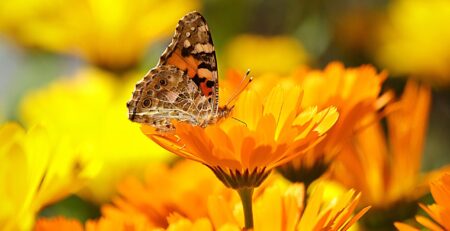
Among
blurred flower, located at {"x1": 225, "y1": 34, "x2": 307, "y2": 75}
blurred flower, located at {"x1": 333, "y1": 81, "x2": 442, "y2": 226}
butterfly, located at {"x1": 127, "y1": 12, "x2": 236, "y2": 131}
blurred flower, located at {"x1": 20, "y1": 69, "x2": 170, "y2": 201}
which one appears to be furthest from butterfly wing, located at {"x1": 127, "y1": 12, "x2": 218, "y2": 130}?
blurred flower, located at {"x1": 225, "y1": 34, "x2": 307, "y2": 75}

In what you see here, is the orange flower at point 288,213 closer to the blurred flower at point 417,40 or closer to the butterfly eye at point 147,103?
the butterfly eye at point 147,103

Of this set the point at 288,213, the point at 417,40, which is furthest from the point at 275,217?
the point at 417,40

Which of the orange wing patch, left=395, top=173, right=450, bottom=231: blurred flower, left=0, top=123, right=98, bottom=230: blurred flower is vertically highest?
left=395, top=173, right=450, bottom=231: blurred flower

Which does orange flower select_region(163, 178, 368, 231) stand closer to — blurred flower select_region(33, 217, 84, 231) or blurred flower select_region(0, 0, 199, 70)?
blurred flower select_region(33, 217, 84, 231)

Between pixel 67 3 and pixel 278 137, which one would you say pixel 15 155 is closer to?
pixel 278 137

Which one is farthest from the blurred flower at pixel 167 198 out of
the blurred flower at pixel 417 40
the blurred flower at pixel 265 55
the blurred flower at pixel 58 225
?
the blurred flower at pixel 265 55

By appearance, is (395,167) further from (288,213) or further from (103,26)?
(103,26)

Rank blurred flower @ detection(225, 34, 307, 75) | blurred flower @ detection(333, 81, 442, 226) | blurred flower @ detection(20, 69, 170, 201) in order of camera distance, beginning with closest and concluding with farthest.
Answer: blurred flower @ detection(333, 81, 442, 226) → blurred flower @ detection(20, 69, 170, 201) → blurred flower @ detection(225, 34, 307, 75)

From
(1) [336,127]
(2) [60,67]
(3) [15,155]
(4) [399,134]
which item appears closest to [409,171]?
(4) [399,134]
